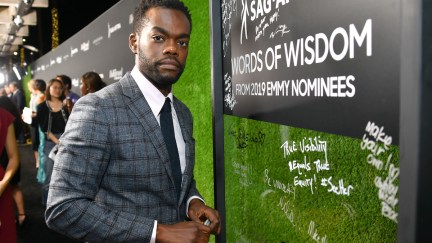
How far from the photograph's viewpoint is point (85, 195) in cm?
119

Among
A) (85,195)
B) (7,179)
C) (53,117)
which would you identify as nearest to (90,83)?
(53,117)

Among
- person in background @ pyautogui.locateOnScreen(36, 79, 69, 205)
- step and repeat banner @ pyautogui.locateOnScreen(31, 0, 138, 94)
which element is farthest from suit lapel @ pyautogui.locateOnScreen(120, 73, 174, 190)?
person in background @ pyautogui.locateOnScreen(36, 79, 69, 205)

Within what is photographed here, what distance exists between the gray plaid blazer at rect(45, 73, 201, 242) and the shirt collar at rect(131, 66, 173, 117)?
0.02 m

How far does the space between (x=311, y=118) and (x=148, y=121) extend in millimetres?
506

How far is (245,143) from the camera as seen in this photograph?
1.82 meters

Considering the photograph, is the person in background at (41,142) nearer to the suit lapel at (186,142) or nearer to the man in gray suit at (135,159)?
the suit lapel at (186,142)

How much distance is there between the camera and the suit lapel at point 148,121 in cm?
133

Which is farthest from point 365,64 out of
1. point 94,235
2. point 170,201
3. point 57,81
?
point 57,81

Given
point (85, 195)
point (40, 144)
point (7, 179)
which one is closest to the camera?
point (85, 195)

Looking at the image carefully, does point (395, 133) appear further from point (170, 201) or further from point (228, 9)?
point (228, 9)

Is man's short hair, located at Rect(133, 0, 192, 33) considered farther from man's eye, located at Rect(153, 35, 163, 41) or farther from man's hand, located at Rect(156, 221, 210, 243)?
man's hand, located at Rect(156, 221, 210, 243)

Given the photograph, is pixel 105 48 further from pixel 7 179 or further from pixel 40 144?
pixel 7 179

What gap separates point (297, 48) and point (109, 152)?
0.65m

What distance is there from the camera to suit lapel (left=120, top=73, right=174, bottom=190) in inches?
52.4
